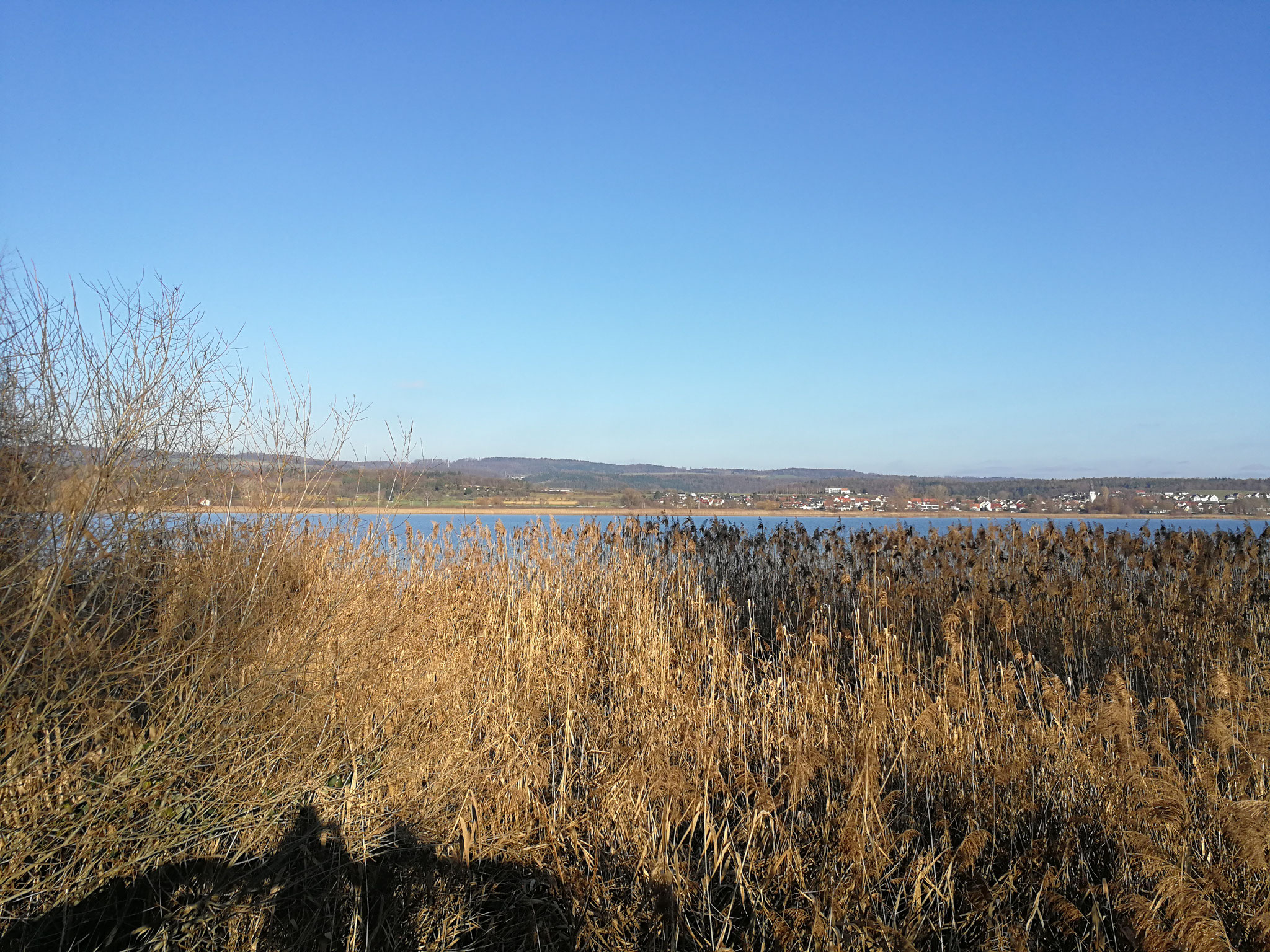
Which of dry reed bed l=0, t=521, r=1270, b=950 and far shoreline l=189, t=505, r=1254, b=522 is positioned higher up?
far shoreline l=189, t=505, r=1254, b=522

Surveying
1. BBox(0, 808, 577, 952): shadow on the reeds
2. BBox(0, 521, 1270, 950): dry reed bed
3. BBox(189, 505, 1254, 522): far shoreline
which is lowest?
BBox(0, 808, 577, 952): shadow on the reeds

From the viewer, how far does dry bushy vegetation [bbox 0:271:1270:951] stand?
303 centimetres

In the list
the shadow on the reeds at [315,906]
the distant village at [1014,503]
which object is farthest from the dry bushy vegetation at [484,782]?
the distant village at [1014,503]

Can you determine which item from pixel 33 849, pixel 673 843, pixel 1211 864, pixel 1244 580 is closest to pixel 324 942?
pixel 33 849

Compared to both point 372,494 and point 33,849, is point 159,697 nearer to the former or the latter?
point 33,849

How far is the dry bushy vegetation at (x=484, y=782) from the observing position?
9.93 feet

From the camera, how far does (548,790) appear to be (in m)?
4.61

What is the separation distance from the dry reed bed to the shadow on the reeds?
0.02m

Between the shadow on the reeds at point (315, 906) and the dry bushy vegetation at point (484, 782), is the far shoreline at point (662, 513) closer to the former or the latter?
the dry bushy vegetation at point (484, 782)

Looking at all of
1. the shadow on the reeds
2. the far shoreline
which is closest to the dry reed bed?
Answer: the shadow on the reeds

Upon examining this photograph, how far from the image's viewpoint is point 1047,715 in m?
5.59

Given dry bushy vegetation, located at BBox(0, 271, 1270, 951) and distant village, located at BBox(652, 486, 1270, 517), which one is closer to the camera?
dry bushy vegetation, located at BBox(0, 271, 1270, 951)

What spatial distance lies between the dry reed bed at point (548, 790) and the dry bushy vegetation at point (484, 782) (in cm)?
2

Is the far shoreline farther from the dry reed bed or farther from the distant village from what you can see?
the distant village
